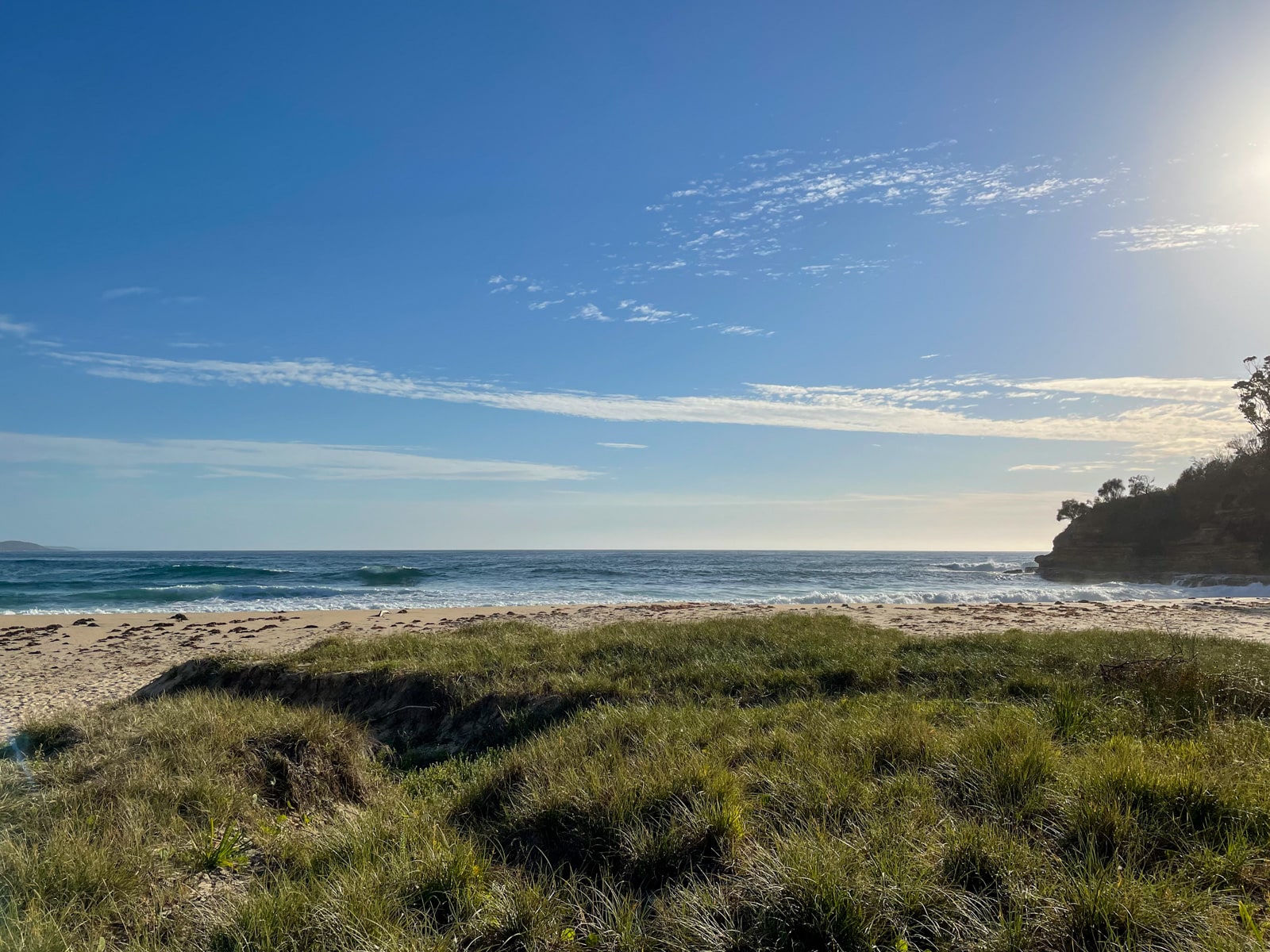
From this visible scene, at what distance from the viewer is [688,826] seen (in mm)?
4469

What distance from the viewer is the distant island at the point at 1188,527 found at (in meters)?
49.0

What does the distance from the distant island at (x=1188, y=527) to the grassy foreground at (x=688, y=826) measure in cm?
5110

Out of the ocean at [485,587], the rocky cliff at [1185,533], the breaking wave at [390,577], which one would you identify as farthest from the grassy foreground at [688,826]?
the rocky cliff at [1185,533]

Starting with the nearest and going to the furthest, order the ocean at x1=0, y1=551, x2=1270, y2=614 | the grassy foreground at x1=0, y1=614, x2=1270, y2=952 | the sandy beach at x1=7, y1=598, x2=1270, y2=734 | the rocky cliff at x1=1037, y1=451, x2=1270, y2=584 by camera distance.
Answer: the grassy foreground at x1=0, y1=614, x2=1270, y2=952
the sandy beach at x1=7, y1=598, x2=1270, y2=734
the ocean at x1=0, y1=551, x2=1270, y2=614
the rocky cliff at x1=1037, y1=451, x2=1270, y2=584

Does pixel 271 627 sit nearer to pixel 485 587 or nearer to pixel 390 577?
pixel 485 587

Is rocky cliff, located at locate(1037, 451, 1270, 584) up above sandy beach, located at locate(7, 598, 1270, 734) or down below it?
above

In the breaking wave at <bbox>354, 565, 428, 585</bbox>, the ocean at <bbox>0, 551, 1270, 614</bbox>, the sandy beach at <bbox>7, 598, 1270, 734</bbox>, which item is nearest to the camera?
the sandy beach at <bbox>7, 598, 1270, 734</bbox>

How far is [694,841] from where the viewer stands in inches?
173

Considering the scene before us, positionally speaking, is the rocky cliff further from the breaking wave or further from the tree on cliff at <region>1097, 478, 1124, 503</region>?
the breaking wave

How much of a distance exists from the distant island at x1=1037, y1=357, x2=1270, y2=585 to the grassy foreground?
5110 cm

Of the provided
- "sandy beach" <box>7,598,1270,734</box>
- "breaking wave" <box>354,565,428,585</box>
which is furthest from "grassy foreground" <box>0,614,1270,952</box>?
"breaking wave" <box>354,565,428,585</box>

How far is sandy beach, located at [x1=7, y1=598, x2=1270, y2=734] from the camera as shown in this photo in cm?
1642

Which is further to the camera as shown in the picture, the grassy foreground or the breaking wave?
the breaking wave

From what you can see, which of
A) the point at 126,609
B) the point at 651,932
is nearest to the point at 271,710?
the point at 651,932
